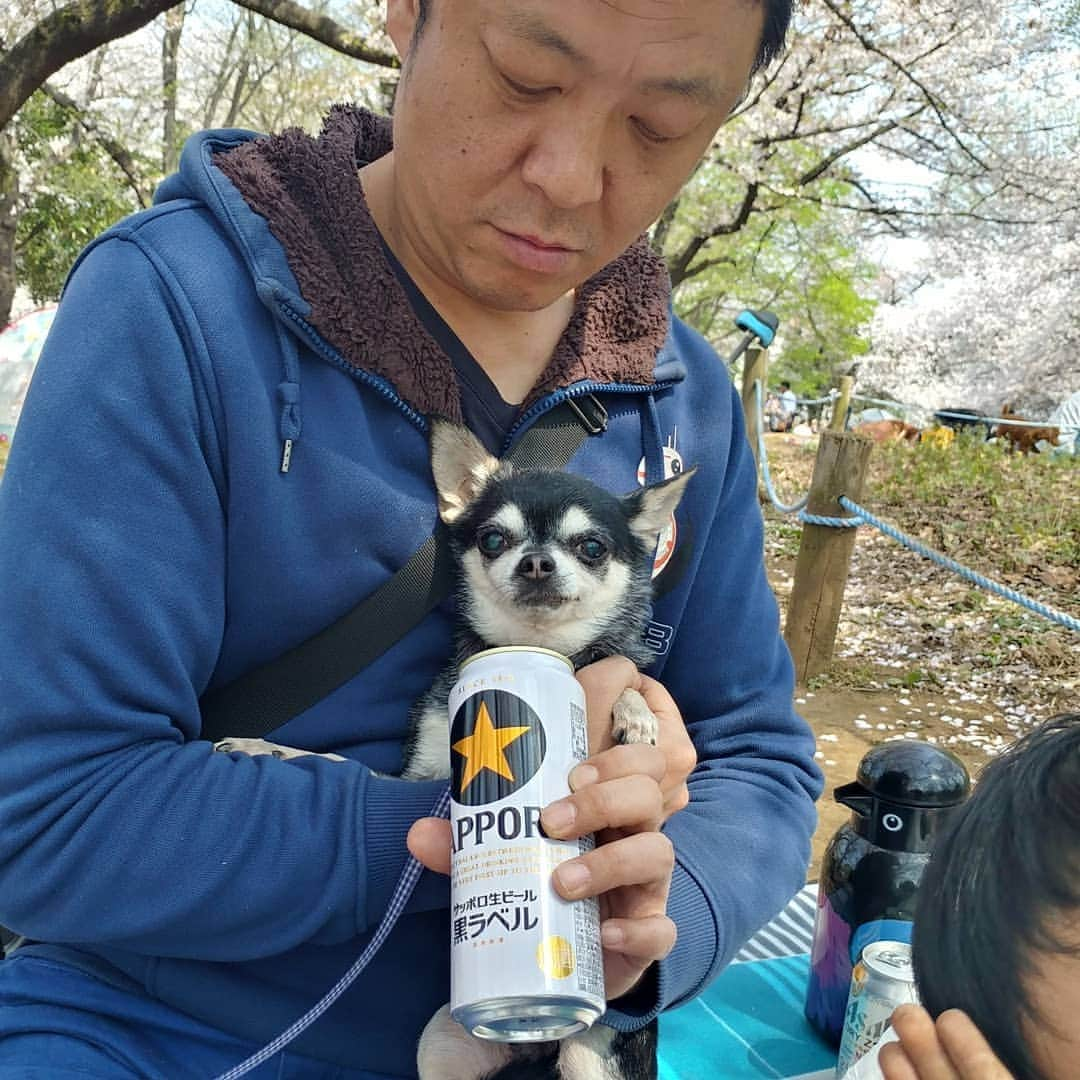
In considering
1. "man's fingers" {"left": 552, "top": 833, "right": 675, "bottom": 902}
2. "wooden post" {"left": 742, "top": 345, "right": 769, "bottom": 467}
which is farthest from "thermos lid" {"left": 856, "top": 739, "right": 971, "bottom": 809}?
"wooden post" {"left": 742, "top": 345, "right": 769, "bottom": 467}

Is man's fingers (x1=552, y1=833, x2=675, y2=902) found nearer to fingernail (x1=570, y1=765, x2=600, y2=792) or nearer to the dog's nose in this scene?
fingernail (x1=570, y1=765, x2=600, y2=792)

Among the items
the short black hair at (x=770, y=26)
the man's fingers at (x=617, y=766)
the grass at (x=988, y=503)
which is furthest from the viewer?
the grass at (x=988, y=503)

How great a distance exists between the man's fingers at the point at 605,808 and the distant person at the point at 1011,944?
0.37m

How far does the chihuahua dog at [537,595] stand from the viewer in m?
1.60

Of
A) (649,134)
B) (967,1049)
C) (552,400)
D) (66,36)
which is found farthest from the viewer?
(66,36)

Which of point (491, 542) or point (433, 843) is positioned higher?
point (491, 542)

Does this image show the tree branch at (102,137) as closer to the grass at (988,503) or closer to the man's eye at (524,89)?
the grass at (988,503)

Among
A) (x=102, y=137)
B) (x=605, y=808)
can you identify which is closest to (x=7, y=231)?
(x=102, y=137)

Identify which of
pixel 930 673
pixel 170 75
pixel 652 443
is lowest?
pixel 930 673

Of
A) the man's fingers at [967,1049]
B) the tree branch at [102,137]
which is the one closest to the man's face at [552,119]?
the man's fingers at [967,1049]

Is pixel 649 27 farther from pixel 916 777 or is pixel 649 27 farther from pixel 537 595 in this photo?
pixel 916 777

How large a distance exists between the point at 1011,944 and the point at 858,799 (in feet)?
5.19

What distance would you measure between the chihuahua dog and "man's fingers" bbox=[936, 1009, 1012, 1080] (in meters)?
0.69

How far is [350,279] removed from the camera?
1.66 meters
